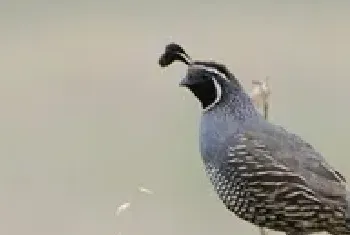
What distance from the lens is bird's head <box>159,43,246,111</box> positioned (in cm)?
278

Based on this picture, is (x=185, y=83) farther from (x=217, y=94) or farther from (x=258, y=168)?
(x=258, y=168)

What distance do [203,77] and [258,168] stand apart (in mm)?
217

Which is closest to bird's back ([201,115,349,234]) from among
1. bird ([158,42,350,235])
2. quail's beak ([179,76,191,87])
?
bird ([158,42,350,235])

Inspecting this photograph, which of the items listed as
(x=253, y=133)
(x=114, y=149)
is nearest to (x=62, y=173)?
(x=114, y=149)

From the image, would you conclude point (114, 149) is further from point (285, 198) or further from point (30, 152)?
point (285, 198)

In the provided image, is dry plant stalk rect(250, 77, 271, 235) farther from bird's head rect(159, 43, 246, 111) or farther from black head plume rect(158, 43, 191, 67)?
black head plume rect(158, 43, 191, 67)

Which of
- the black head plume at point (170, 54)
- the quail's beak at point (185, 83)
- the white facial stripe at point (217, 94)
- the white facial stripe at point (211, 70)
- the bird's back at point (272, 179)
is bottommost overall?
the bird's back at point (272, 179)

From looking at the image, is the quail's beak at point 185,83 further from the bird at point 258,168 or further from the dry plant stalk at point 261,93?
the dry plant stalk at point 261,93

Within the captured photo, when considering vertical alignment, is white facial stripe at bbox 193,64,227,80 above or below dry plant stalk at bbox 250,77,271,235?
above

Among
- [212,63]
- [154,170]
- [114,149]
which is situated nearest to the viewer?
[212,63]

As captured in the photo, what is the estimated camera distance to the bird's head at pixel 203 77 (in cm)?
278

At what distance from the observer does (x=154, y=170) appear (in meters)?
4.33

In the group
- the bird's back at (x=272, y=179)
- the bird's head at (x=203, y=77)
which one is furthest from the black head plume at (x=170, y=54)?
the bird's back at (x=272, y=179)

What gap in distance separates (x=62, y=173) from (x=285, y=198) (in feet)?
5.79
